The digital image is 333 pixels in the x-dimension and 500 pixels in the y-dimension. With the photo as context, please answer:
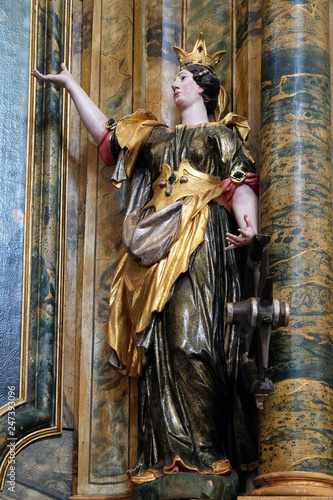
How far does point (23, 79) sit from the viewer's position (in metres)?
4.86

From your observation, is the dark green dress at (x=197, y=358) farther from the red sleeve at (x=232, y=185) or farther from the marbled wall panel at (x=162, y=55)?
the marbled wall panel at (x=162, y=55)

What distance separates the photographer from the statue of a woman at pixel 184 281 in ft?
12.9

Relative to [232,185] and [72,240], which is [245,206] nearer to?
[232,185]

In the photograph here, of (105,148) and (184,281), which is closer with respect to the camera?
(184,281)

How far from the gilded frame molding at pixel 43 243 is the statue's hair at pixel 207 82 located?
2.36 ft

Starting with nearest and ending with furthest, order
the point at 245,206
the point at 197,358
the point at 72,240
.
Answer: the point at 197,358 → the point at 245,206 → the point at 72,240

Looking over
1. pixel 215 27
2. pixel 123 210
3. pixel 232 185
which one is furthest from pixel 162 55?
pixel 232 185

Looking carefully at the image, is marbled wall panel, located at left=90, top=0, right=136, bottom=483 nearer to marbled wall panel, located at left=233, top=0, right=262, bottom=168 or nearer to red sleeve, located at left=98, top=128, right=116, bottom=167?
red sleeve, located at left=98, top=128, right=116, bottom=167

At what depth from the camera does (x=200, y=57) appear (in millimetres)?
4555

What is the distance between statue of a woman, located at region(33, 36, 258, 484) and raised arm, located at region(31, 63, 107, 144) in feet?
0.21

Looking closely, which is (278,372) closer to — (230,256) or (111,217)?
(230,256)

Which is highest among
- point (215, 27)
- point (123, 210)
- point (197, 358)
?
point (215, 27)

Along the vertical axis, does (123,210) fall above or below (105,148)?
below

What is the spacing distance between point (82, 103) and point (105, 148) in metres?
0.23
